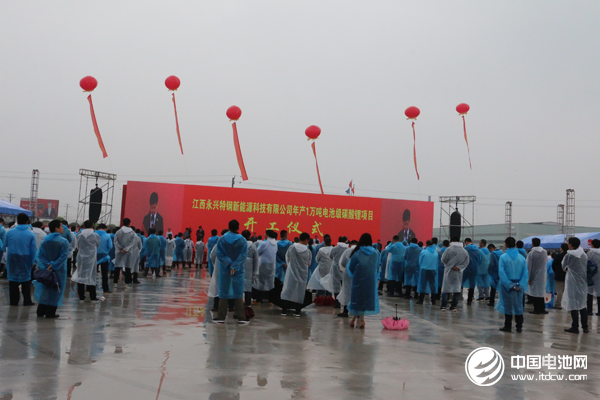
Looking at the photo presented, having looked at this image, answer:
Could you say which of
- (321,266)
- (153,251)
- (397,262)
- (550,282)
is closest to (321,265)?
(321,266)

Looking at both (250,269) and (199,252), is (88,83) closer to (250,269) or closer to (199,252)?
(250,269)

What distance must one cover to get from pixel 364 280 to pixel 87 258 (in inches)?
198

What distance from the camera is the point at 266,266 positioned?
9.43 meters

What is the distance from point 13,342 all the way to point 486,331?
6.29 metres

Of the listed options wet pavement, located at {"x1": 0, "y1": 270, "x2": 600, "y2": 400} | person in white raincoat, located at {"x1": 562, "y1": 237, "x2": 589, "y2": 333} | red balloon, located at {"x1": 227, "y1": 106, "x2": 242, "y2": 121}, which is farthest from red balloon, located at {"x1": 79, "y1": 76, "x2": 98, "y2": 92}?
person in white raincoat, located at {"x1": 562, "y1": 237, "x2": 589, "y2": 333}

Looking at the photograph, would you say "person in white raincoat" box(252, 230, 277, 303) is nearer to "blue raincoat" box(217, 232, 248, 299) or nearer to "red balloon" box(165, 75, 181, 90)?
"blue raincoat" box(217, 232, 248, 299)

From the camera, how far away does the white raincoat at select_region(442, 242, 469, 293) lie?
10364 millimetres

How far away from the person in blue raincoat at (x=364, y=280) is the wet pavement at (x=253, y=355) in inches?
11.9

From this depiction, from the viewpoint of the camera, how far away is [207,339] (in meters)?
5.88

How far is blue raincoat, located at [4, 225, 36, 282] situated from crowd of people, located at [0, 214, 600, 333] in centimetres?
1

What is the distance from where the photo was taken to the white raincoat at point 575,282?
7883mm

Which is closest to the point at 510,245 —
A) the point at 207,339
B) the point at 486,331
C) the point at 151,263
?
the point at 486,331

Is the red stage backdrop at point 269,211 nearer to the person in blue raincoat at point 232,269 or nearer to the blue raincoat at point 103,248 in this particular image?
the blue raincoat at point 103,248

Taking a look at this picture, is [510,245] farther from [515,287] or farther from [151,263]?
[151,263]
